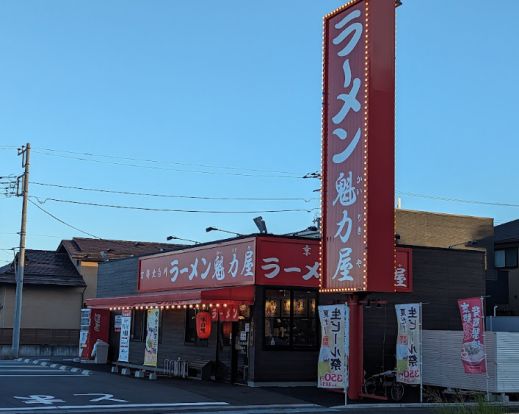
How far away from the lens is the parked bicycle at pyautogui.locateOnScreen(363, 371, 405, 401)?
17172 millimetres

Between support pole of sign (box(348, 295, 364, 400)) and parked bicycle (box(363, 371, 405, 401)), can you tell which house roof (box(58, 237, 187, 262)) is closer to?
parked bicycle (box(363, 371, 405, 401))

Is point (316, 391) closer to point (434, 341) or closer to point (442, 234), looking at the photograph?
point (434, 341)

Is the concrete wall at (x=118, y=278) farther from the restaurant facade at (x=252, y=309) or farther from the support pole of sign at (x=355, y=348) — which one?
the support pole of sign at (x=355, y=348)

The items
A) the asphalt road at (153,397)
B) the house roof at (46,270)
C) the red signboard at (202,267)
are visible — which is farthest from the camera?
the house roof at (46,270)

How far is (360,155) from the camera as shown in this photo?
1606 centimetres

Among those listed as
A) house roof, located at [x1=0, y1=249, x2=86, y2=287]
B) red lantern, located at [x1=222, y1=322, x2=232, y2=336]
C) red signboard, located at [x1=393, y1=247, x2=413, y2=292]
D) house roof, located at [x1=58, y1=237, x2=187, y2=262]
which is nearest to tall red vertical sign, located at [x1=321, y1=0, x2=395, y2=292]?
red lantern, located at [x1=222, y1=322, x2=232, y2=336]

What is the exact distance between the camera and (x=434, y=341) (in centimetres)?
1905

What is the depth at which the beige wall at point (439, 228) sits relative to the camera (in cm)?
3556

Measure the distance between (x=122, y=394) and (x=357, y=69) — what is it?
9556 mm

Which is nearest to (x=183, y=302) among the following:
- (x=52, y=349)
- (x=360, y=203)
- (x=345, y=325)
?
(x=345, y=325)

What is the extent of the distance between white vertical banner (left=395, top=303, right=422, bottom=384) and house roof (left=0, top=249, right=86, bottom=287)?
26.4m

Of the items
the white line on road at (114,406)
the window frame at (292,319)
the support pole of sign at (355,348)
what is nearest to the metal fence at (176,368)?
the window frame at (292,319)

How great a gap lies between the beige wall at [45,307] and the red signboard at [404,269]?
2469 centimetres

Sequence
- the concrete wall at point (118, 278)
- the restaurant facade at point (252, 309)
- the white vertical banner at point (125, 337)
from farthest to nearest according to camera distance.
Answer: the concrete wall at point (118, 278), the white vertical banner at point (125, 337), the restaurant facade at point (252, 309)
